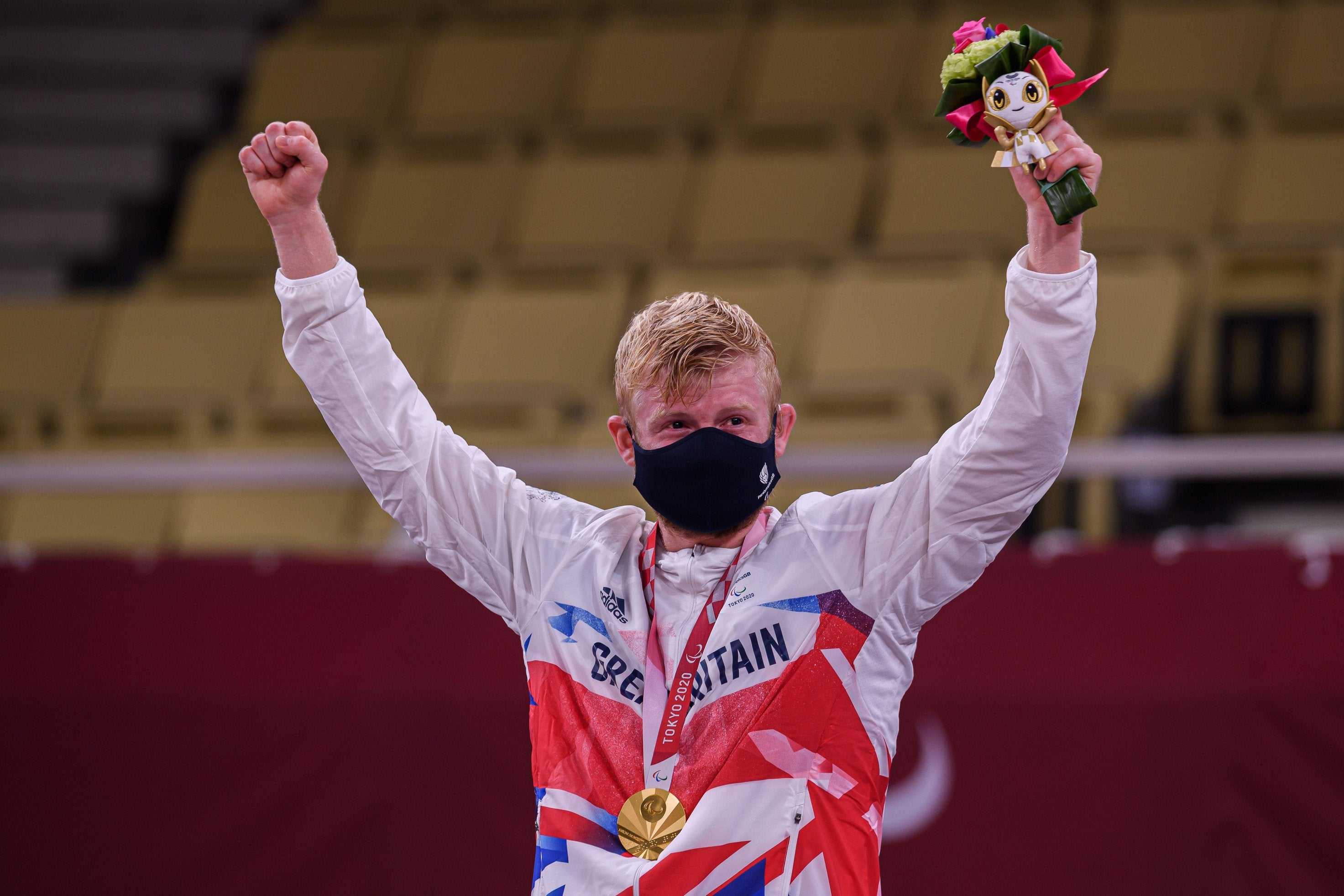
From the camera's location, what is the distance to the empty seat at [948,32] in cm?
668

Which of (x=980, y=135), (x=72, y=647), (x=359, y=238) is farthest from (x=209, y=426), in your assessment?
(x=980, y=135)

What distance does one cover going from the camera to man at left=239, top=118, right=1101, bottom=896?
1.81 metres

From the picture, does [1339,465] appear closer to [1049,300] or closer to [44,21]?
[1049,300]

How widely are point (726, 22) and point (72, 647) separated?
181 inches

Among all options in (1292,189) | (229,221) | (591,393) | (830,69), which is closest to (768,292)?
(591,393)

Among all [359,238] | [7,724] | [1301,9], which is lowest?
[7,724]

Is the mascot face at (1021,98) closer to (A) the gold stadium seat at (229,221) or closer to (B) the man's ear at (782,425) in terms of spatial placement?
(B) the man's ear at (782,425)

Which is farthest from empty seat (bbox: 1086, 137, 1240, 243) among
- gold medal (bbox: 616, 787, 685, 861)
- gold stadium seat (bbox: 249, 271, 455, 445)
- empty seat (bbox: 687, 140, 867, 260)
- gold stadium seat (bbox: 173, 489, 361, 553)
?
gold medal (bbox: 616, 787, 685, 861)

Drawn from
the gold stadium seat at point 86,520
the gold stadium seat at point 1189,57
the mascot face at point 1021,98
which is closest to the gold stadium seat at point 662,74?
the gold stadium seat at point 1189,57

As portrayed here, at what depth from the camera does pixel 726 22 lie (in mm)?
7180

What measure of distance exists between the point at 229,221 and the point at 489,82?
146cm

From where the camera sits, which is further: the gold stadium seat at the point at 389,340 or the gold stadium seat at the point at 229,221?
the gold stadium seat at the point at 229,221

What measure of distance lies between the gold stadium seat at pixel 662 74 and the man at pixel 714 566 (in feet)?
17.0

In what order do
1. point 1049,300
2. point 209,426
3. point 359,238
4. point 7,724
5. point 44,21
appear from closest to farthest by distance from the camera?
point 1049,300
point 7,724
point 209,426
point 359,238
point 44,21
